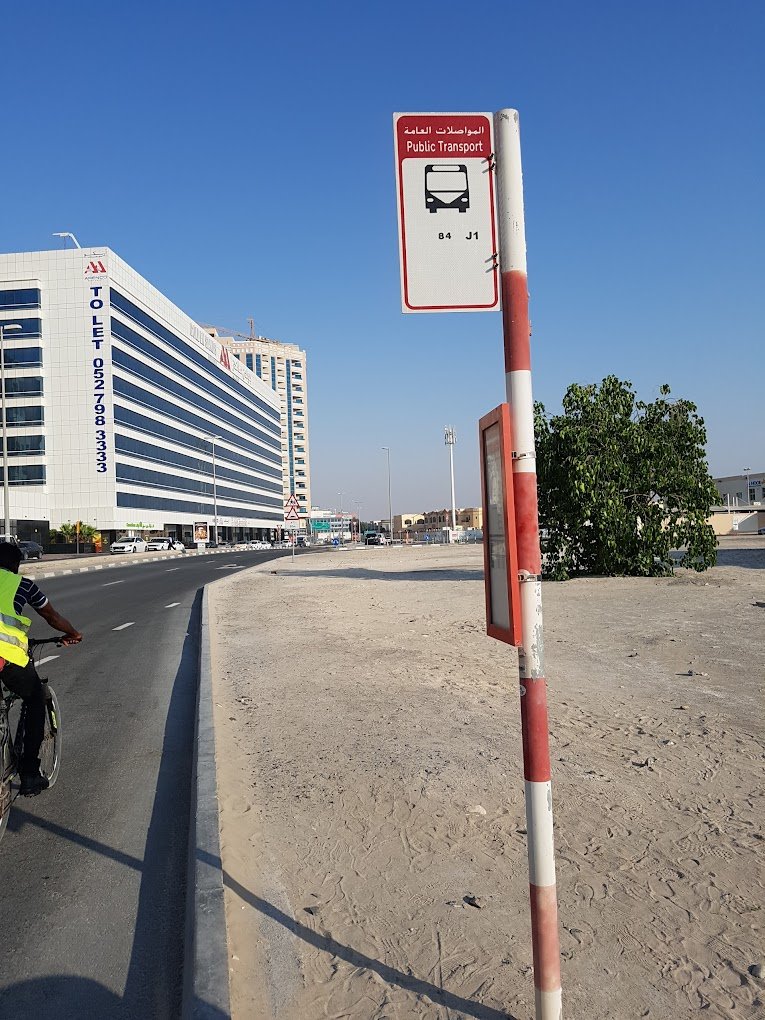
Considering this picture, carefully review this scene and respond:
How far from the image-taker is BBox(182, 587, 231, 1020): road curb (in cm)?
274

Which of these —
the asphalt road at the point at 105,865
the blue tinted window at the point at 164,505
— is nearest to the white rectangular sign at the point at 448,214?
the asphalt road at the point at 105,865

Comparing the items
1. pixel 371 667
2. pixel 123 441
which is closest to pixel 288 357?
pixel 123 441

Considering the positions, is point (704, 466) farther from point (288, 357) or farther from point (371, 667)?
point (288, 357)

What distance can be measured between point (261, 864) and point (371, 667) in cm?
555

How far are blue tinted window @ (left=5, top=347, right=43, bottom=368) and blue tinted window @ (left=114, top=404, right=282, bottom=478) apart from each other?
27.6 feet

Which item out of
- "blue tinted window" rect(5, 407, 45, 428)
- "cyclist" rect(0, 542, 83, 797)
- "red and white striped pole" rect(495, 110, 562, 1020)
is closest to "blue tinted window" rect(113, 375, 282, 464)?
"blue tinted window" rect(5, 407, 45, 428)

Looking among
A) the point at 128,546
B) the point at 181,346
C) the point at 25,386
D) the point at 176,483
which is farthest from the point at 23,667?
the point at 181,346

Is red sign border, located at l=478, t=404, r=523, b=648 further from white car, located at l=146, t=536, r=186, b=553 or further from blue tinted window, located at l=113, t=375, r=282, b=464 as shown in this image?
blue tinted window, located at l=113, t=375, r=282, b=464

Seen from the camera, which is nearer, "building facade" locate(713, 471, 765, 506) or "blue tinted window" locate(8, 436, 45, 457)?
"blue tinted window" locate(8, 436, 45, 457)

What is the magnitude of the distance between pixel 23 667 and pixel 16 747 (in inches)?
23.7

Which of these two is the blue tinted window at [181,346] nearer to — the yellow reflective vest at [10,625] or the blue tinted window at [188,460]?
the blue tinted window at [188,460]

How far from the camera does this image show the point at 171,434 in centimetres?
9188

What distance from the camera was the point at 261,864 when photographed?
4.02 m

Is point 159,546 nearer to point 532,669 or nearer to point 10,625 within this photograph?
point 10,625
